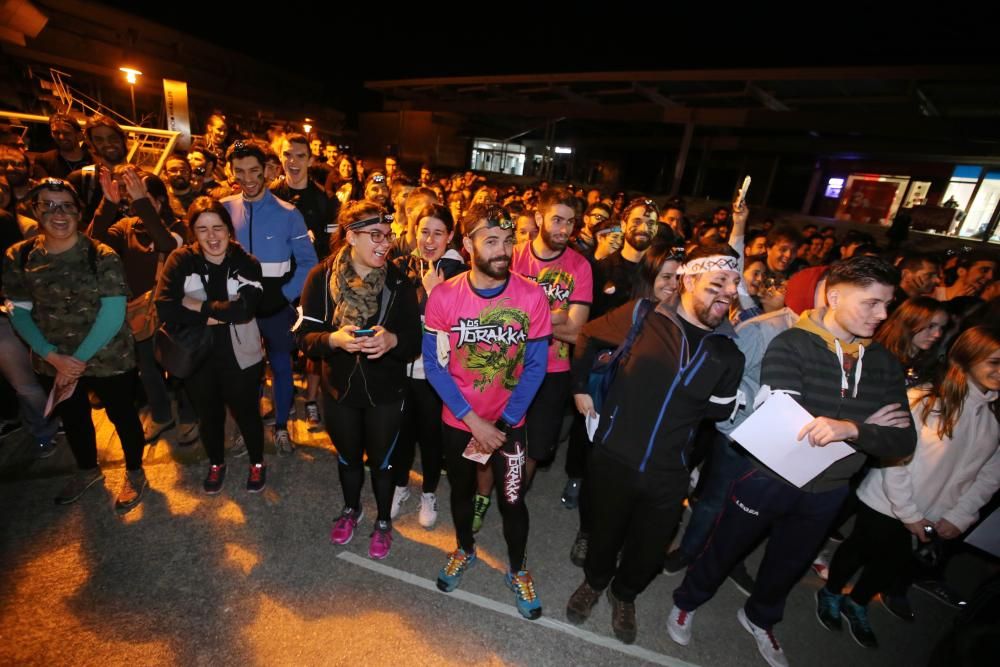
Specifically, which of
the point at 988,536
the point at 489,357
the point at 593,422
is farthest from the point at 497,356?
the point at 988,536

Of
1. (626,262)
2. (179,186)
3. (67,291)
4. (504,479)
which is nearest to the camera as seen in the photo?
(504,479)

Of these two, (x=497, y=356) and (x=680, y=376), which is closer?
(x=680, y=376)

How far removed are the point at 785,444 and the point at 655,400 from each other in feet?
2.38

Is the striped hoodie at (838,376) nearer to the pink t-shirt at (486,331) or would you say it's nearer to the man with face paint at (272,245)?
the pink t-shirt at (486,331)

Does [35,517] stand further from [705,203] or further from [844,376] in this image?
[705,203]

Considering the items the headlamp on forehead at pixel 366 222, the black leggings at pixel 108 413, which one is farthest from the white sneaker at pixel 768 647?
the black leggings at pixel 108 413

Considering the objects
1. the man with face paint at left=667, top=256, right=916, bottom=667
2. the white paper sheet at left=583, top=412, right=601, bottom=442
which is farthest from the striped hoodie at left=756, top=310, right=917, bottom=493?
the white paper sheet at left=583, top=412, right=601, bottom=442

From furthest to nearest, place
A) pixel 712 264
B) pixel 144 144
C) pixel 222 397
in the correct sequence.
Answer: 1. pixel 144 144
2. pixel 222 397
3. pixel 712 264

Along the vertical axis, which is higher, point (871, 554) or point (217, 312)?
point (217, 312)

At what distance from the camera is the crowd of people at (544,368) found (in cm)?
244

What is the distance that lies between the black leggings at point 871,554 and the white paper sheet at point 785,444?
109 centimetres

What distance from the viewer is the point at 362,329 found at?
262 cm

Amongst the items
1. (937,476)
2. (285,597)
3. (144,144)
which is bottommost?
(285,597)

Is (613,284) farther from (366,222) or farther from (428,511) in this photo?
(428,511)
